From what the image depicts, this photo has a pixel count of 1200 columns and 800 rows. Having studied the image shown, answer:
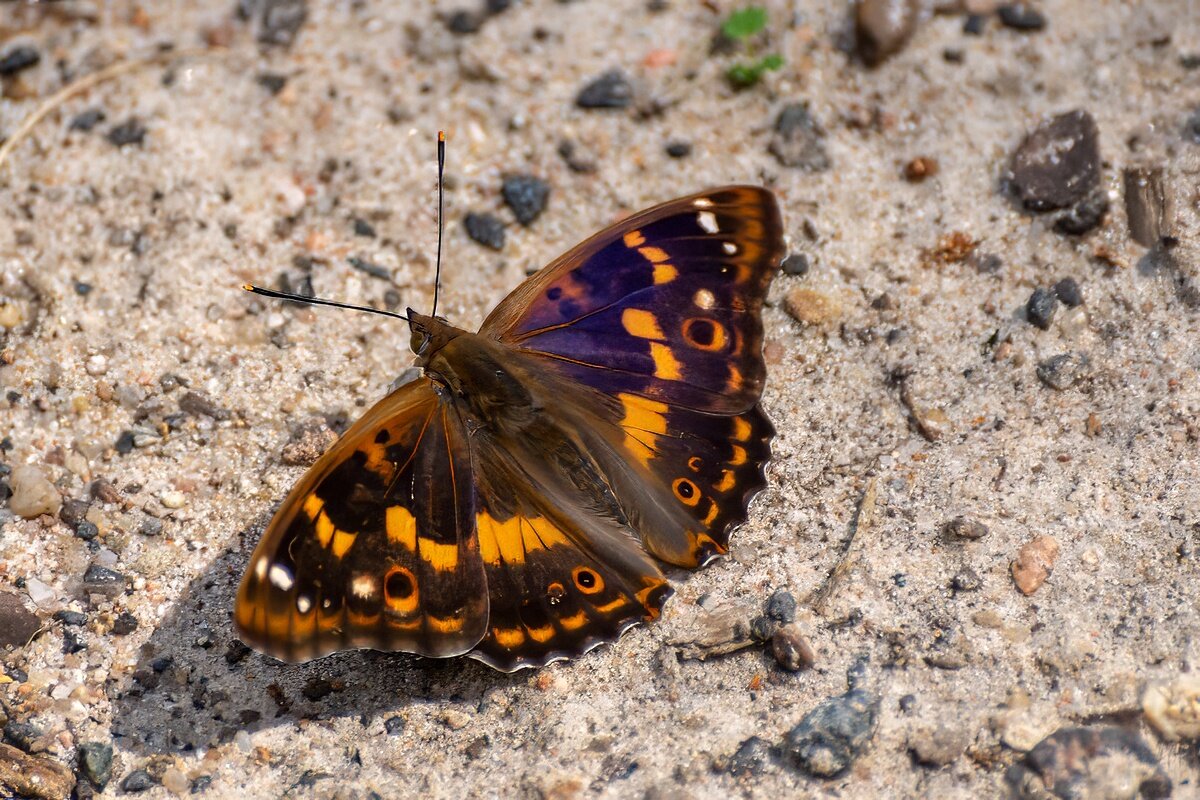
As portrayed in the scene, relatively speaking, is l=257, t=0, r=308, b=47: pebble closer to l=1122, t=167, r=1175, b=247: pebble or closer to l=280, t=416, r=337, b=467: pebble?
l=280, t=416, r=337, b=467: pebble

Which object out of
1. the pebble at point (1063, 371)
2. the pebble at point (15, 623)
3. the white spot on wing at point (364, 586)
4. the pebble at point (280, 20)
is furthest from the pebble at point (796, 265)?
the pebble at point (15, 623)

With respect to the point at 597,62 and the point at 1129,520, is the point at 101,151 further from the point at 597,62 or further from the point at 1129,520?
the point at 1129,520

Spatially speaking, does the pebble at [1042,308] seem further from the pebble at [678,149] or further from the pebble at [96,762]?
the pebble at [96,762]

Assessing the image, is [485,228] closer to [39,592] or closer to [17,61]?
[39,592]

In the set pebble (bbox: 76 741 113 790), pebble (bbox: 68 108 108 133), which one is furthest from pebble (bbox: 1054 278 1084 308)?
pebble (bbox: 68 108 108 133)

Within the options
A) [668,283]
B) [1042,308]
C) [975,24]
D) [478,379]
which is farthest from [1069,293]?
[478,379]

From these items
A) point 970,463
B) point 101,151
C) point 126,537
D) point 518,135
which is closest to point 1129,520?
point 970,463
